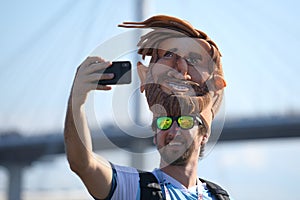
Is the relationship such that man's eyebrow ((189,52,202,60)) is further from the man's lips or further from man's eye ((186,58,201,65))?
the man's lips

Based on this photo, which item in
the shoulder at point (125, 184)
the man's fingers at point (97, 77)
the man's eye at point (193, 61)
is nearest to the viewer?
the man's fingers at point (97, 77)

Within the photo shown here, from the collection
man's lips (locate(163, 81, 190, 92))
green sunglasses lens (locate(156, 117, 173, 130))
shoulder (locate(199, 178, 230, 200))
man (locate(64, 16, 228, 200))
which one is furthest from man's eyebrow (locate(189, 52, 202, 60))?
shoulder (locate(199, 178, 230, 200))

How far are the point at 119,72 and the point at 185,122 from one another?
311 mm

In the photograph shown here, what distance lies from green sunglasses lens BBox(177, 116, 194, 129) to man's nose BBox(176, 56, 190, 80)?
0.37 feet

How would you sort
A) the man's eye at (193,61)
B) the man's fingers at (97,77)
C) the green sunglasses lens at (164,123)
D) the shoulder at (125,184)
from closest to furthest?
1. the man's fingers at (97,77)
2. the shoulder at (125,184)
3. the green sunglasses lens at (164,123)
4. the man's eye at (193,61)

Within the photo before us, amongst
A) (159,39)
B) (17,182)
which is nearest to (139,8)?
(159,39)

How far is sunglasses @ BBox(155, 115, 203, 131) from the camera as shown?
1928 mm

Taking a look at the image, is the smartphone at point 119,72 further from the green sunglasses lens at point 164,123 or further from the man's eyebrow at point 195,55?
the man's eyebrow at point 195,55

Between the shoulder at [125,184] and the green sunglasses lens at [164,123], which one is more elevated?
the green sunglasses lens at [164,123]

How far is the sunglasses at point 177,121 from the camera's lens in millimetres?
1928

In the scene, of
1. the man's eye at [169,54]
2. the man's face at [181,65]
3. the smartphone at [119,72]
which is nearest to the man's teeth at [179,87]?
the man's face at [181,65]

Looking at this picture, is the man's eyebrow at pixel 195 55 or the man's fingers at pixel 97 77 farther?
the man's eyebrow at pixel 195 55

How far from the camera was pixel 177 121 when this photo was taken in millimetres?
→ 1938

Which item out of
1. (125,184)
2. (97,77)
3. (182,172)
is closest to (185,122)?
(182,172)
